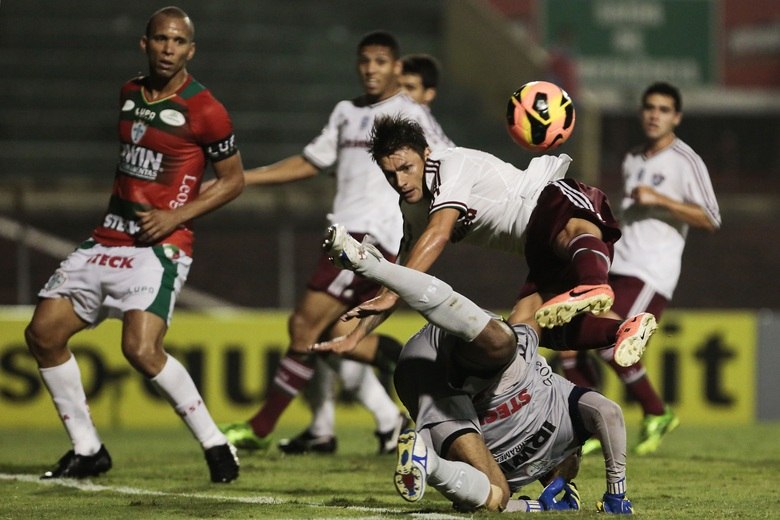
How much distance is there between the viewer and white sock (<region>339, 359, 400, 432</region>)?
9383mm

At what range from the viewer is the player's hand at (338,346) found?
18.5 ft

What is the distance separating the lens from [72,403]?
772 centimetres

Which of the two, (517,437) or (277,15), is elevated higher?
(277,15)

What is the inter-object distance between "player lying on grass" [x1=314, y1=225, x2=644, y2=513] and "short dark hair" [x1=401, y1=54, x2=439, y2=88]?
3949mm

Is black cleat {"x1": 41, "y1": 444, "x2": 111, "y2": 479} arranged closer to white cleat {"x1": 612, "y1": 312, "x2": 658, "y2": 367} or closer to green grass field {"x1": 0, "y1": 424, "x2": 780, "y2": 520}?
green grass field {"x1": 0, "y1": 424, "x2": 780, "y2": 520}

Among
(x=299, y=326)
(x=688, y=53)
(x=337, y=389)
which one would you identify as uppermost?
(x=688, y=53)

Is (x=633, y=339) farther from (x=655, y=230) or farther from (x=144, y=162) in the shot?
(x=655, y=230)

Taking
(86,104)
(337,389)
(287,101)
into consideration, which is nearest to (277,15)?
(287,101)

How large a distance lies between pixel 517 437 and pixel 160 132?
2.72m

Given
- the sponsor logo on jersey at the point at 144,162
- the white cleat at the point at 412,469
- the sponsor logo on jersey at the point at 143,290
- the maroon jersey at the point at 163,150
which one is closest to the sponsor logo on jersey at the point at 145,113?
the maroon jersey at the point at 163,150

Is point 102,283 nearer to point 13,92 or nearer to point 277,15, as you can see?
point 13,92

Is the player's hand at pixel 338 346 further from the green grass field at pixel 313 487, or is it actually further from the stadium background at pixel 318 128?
the stadium background at pixel 318 128

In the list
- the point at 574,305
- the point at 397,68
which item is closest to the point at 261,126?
the point at 397,68

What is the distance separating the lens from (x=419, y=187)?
20.9ft
